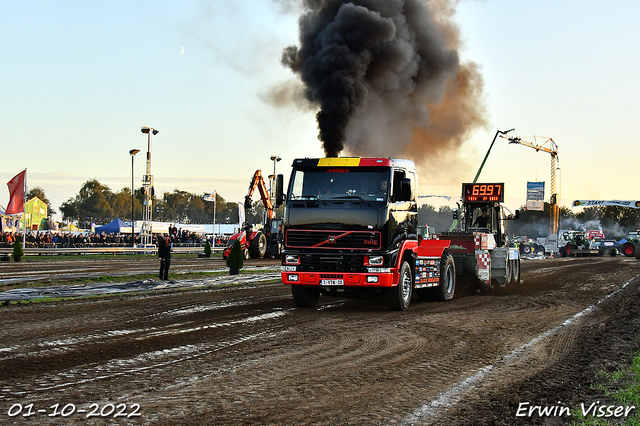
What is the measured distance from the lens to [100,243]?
55281 millimetres

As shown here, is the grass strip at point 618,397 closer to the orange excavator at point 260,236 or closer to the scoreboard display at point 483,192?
→ the scoreboard display at point 483,192

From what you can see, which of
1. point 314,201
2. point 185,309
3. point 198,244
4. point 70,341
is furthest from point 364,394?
point 198,244

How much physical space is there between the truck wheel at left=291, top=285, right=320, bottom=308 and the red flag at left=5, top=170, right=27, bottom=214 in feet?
100

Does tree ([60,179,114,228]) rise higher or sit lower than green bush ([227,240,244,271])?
higher

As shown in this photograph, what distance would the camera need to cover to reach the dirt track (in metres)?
5.37

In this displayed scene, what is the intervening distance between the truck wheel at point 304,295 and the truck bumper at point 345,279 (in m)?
0.74

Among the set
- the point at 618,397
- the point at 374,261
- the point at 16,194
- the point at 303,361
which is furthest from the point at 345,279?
the point at 16,194

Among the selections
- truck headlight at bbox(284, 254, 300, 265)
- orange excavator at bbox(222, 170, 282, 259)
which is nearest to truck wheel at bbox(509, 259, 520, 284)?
truck headlight at bbox(284, 254, 300, 265)

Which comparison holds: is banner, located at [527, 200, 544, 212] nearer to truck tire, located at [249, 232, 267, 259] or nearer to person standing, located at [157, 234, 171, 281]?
truck tire, located at [249, 232, 267, 259]

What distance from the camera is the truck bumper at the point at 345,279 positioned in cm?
1175

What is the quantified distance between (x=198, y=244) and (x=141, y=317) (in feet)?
173

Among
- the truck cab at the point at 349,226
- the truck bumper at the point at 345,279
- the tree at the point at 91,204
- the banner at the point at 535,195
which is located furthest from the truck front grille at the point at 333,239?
the tree at the point at 91,204

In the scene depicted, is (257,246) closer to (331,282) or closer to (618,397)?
(331,282)

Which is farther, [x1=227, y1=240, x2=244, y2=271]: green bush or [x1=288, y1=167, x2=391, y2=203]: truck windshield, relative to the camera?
[x1=227, y1=240, x2=244, y2=271]: green bush
